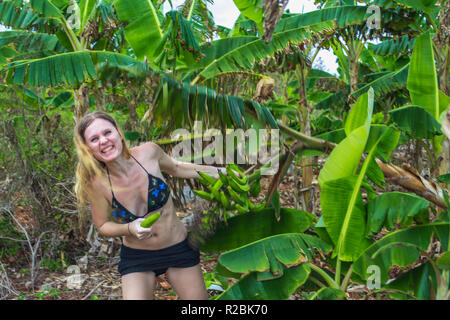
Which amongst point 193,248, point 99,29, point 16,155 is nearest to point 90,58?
point 99,29

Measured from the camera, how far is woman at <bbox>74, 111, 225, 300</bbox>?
182cm

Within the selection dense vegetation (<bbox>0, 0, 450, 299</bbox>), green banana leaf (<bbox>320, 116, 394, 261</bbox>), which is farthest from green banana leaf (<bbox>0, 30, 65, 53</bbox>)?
green banana leaf (<bbox>320, 116, 394, 261</bbox>)

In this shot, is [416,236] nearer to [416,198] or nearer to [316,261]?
[416,198]

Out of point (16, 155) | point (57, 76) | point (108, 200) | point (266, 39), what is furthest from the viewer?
point (16, 155)

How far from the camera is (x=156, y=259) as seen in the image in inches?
77.1

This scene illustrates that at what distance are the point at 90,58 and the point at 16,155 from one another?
1520mm

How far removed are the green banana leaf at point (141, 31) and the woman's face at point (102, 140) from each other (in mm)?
2323

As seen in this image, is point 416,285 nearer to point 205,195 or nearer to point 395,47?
point 205,195

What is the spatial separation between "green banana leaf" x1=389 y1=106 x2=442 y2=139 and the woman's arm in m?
1.25

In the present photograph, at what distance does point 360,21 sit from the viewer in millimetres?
4414

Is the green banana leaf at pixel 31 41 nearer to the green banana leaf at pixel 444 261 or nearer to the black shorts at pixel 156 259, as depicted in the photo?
the black shorts at pixel 156 259

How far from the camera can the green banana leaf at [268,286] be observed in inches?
79.2

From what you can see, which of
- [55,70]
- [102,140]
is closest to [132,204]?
[102,140]

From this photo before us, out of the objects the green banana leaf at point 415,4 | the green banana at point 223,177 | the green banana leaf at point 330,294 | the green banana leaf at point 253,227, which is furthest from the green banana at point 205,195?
the green banana leaf at point 415,4
